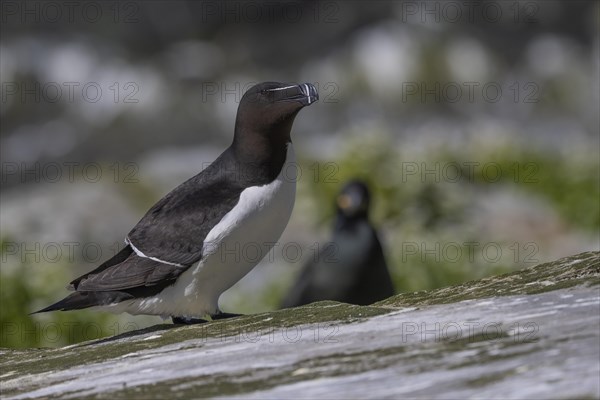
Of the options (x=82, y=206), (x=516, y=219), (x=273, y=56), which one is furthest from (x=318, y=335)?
(x=273, y=56)

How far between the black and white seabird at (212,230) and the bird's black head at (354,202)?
325 cm

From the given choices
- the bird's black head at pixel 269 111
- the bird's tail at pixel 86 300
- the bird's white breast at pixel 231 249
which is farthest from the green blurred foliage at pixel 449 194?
the bird's tail at pixel 86 300

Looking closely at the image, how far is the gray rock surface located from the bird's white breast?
2.59 ft

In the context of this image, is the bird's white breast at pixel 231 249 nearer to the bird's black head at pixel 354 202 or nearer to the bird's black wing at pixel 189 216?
the bird's black wing at pixel 189 216

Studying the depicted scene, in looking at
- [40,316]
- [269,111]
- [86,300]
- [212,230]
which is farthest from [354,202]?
[86,300]

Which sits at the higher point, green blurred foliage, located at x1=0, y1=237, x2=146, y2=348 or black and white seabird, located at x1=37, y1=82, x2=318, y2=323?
black and white seabird, located at x1=37, y1=82, x2=318, y2=323

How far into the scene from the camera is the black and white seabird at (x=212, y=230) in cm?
574

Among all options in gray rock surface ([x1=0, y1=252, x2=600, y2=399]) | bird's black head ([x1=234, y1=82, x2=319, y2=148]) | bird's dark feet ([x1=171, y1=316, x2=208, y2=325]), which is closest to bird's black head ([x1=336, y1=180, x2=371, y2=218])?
bird's black head ([x1=234, y1=82, x2=319, y2=148])

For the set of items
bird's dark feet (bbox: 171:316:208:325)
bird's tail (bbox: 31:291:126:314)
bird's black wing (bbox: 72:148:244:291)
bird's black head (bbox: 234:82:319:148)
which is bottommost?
bird's dark feet (bbox: 171:316:208:325)

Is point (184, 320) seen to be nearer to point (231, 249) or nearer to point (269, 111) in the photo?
point (231, 249)

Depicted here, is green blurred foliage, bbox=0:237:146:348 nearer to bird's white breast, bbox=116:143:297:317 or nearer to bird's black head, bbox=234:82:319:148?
bird's white breast, bbox=116:143:297:317

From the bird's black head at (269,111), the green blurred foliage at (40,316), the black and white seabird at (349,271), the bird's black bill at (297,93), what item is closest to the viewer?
the bird's black bill at (297,93)

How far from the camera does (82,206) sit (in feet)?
40.5

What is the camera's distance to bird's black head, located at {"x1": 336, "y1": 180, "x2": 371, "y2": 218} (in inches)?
366
